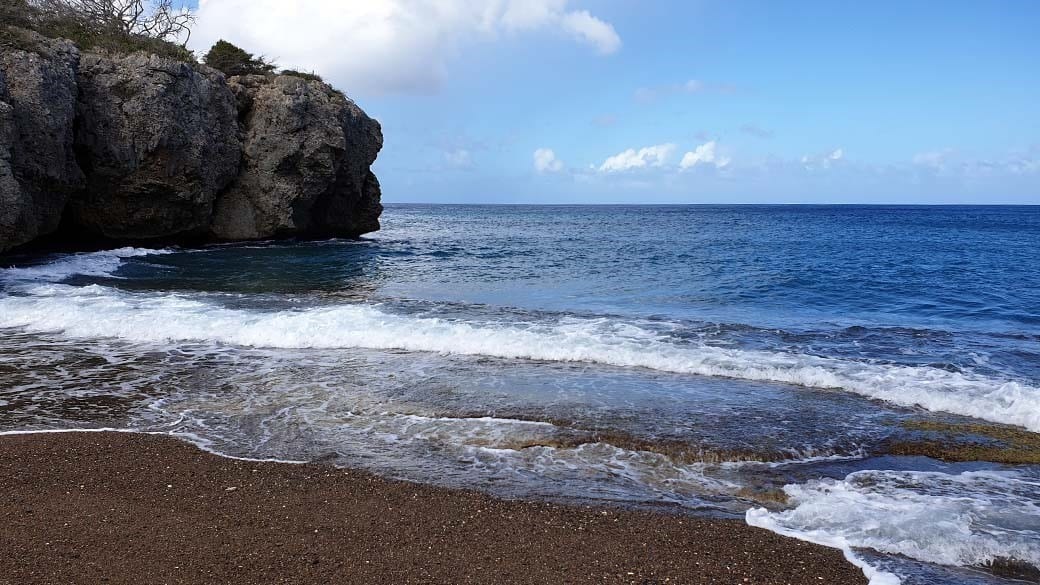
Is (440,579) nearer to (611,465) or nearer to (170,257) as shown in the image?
(611,465)

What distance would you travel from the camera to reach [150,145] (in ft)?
85.3

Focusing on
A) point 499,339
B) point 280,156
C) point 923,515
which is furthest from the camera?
point 280,156

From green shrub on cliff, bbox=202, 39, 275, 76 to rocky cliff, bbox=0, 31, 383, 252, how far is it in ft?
5.82

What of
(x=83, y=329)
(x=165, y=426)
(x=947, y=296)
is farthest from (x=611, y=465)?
(x=947, y=296)

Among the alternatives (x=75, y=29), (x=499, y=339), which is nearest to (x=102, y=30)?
(x=75, y=29)

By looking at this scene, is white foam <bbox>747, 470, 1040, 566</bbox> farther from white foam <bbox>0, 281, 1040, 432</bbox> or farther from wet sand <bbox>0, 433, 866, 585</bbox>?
white foam <bbox>0, 281, 1040, 432</bbox>

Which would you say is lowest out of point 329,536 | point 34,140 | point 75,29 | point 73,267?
point 329,536

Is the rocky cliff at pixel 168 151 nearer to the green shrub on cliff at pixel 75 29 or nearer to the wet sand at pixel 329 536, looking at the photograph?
the green shrub on cliff at pixel 75 29

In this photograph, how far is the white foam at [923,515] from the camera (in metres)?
5.30

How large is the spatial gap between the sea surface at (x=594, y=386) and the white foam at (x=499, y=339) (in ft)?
0.19

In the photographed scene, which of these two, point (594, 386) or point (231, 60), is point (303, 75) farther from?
point (594, 386)

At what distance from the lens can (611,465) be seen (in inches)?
279

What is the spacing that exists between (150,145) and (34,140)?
5.27 meters

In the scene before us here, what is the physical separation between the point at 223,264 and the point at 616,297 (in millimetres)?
14179
